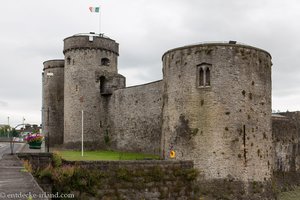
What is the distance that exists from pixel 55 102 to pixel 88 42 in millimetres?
7279

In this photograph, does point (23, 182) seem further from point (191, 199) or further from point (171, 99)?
point (171, 99)

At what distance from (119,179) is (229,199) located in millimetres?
7892

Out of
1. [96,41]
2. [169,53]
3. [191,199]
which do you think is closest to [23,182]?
[191,199]

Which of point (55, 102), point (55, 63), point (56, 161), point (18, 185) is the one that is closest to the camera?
point (18, 185)

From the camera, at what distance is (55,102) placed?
120ft

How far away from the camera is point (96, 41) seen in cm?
3259

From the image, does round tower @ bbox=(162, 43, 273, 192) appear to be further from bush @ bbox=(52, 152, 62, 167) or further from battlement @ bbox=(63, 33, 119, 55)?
battlement @ bbox=(63, 33, 119, 55)

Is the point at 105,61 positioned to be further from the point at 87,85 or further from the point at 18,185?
the point at 18,185

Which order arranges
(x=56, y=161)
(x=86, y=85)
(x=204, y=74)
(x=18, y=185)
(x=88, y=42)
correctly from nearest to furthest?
(x=18, y=185) < (x=56, y=161) < (x=204, y=74) < (x=86, y=85) < (x=88, y=42)

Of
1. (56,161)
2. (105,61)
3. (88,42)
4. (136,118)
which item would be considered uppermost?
(88,42)

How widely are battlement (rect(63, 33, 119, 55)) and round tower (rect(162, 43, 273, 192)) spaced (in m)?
14.0

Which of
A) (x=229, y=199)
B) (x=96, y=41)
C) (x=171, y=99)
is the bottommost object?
(x=229, y=199)

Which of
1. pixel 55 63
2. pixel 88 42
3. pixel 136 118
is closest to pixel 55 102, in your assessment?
pixel 55 63

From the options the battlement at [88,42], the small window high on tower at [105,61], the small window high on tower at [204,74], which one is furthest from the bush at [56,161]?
the small window high on tower at [105,61]
